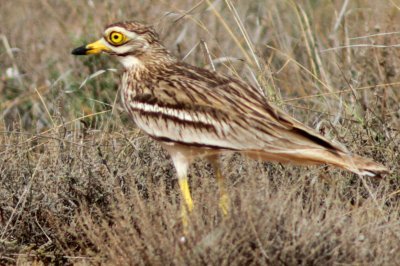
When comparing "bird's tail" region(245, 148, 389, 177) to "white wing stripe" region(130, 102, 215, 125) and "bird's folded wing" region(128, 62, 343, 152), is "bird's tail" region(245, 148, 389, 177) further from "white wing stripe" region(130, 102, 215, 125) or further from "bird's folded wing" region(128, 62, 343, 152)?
"white wing stripe" region(130, 102, 215, 125)

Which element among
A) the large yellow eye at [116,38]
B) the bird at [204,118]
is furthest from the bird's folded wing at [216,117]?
the large yellow eye at [116,38]

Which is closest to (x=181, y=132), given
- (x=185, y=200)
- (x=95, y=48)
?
(x=185, y=200)

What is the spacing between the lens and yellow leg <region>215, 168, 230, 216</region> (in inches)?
Result: 165

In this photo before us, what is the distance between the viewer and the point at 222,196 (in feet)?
14.7

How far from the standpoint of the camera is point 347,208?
181 inches

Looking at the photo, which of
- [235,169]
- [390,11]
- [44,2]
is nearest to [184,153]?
[235,169]

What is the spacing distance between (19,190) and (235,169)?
3.30ft

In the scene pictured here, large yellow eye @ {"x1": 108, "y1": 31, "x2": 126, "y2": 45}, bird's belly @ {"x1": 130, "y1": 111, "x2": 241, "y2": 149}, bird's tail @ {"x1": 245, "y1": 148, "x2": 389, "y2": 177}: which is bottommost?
bird's tail @ {"x1": 245, "y1": 148, "x2": 389, "y2": 177}

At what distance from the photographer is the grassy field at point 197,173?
409 centimetres

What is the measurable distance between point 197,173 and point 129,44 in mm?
690

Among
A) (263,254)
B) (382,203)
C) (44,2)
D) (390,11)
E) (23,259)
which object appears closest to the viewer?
(263,254)

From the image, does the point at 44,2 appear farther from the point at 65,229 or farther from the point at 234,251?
the point at 234,251

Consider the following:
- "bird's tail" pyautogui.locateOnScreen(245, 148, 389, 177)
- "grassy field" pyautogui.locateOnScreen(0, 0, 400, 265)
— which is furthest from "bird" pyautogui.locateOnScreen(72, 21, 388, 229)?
"grassy field" pyautogui.locateOnScreen(0, 0, 400, 265)

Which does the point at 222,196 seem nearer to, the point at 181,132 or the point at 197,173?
the point at 181,132
